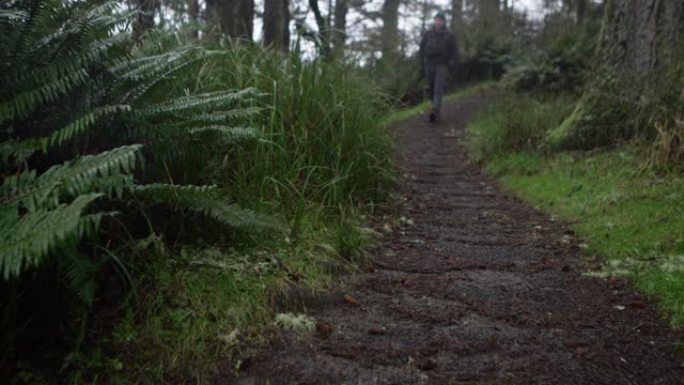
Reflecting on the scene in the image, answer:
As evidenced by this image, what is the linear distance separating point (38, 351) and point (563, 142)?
5555mm

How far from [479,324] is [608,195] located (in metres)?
2.50

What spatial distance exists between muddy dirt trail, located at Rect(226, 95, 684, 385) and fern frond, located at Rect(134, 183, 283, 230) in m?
0.51

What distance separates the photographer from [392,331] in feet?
7.94

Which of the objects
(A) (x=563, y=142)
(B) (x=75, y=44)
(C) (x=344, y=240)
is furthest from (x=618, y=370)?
(A) (x=563, y=142)

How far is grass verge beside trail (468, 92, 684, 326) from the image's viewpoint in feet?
10.00

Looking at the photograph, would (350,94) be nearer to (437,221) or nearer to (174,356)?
(437,221)

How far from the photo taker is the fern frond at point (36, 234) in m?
1.58

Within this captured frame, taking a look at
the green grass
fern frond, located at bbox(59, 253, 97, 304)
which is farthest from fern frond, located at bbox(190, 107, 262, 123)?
fern frond, located at bbox(59, 253, 97, 304)

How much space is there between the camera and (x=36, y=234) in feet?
5.36

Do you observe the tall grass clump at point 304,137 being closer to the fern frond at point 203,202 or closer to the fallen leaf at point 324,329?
the fern frond at point 203,202

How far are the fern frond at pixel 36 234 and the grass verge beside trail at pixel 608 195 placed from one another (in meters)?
2.50

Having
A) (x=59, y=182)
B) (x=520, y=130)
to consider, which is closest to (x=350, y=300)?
(x=59, y=182)

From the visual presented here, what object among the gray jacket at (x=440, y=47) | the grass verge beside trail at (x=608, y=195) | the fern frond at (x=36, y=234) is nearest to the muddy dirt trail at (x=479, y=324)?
the grass verge beside trail at (x=608, y=195)

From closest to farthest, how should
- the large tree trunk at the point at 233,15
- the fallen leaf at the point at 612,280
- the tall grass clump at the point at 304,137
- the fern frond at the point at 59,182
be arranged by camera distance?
1. the fern frond at the point at 59,182
2. the fallen leaf at the point at 612,280
3. the tall grass clump at the point at 304,137
4. the large tree trunk at the point at 233,15
